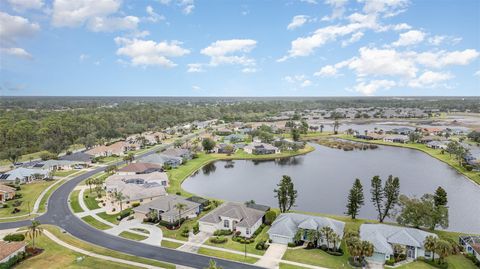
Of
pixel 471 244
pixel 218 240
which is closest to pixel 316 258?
pixel 218 240

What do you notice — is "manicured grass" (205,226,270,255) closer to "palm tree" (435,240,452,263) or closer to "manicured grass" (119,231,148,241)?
"manicured grass" (119,231,148,241)

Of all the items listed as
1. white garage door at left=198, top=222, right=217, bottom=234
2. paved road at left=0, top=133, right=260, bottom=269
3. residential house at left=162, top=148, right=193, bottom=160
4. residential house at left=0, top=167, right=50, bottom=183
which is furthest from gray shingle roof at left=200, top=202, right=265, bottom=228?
residential house at left=0, top=167, right=50, bottom=183

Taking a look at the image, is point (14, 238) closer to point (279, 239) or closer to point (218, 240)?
point (218, 240)

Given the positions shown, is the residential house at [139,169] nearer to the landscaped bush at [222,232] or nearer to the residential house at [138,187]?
the residential house at [138,187]

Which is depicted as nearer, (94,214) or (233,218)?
(233,218)

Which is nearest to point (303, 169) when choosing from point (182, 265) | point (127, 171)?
point (127, 171)

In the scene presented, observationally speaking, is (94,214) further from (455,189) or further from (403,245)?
(455,189)
